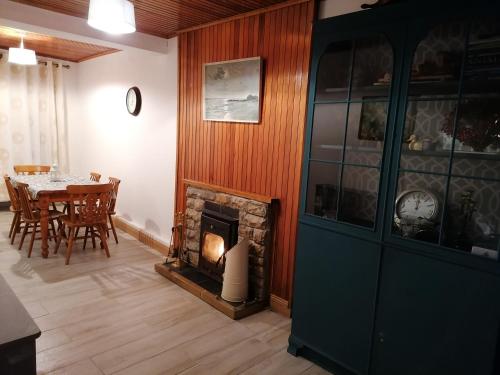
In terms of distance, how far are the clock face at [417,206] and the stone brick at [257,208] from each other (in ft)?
3.99

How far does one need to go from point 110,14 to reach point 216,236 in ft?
6.69

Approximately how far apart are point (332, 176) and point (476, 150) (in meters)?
0.80

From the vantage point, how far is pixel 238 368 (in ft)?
7.48

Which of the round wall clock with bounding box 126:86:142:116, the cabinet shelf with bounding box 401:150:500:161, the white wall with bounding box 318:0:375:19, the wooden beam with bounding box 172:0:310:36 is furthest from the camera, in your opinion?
the round wall clock with bounding box 126:86:142:116

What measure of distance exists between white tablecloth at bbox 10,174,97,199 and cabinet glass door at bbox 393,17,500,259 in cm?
357

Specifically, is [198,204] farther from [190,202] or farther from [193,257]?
[193,257]

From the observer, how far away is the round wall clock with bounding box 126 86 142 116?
4633mm

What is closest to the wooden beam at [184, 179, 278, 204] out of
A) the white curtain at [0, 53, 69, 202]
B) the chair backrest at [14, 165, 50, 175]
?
the chair backrest at [14, 165, 50, 175]

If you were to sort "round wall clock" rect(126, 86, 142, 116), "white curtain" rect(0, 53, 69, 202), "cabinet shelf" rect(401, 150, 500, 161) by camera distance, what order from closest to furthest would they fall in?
"cabinet shelf" rect(401, 150, 500, 161), "round wall clock" rect(126, 86, 142, 116), "white curtain" rect(0, 53, 69, 202)

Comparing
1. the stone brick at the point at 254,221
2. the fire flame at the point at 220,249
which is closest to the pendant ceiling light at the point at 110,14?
the stone brick at the point at 254,221

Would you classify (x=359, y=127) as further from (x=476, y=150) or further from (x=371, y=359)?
(x=371, y=359)

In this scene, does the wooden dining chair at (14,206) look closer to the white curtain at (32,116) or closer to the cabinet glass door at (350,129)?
the white curtain at (32,116)

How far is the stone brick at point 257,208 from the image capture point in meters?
2.98

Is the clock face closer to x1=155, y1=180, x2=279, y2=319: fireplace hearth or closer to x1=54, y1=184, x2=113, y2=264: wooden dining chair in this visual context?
x1=155, y1=180, x2=279, y2=319: fireplace hearth
